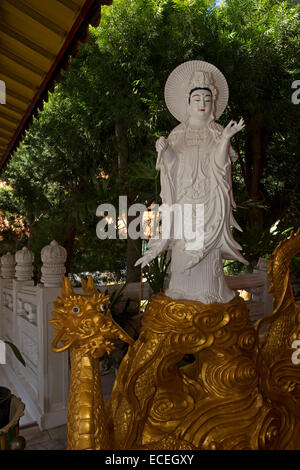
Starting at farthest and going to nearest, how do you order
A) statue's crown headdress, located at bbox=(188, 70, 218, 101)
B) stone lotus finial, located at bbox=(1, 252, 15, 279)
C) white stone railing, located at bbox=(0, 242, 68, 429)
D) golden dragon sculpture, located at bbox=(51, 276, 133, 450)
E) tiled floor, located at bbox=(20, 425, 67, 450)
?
stone lotus finial, located at bbox=(1, 252, 15, 279) → white stone railing, located at bbox=(0, 242, 68, 429) → tiled floor, located at bbox=(20, 425, 67, 450) → statue's crown headdress, located at bbox=(188, 70, 218, 101) → golden dragon sculpture, located at bbox=(51, 276, 133, 450)

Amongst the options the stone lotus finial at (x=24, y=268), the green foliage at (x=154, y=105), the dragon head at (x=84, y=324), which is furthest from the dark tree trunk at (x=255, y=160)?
the dragon head at (x=84, y=324)

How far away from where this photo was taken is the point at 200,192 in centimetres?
160

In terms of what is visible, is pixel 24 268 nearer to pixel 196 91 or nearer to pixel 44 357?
pixel 44 357

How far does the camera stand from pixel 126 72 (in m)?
4.66

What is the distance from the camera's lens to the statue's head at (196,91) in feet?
5.37

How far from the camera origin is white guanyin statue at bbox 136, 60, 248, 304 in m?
1.59

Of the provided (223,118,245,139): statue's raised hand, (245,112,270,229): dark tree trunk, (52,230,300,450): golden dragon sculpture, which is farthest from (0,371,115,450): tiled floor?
(245,112,270,229): dark tree trunk

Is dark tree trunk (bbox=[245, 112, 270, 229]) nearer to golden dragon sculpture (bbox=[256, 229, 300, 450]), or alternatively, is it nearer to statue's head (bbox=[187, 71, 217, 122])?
golden dragon sculpture (bbox=[256, 229, 300, 450])

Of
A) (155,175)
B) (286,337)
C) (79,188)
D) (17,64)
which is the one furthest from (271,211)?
(17,64)

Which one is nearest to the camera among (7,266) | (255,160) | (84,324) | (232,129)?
(84,324)

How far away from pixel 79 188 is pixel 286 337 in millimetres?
5203

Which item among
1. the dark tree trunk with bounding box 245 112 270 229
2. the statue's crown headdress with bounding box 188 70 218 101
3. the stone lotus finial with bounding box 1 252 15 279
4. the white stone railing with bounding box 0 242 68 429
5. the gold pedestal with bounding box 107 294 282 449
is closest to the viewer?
the gold pedestal with bounding box 107 294 282 449

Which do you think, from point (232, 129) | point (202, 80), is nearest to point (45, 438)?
point (232, 129)

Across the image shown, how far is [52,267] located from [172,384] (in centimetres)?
121
